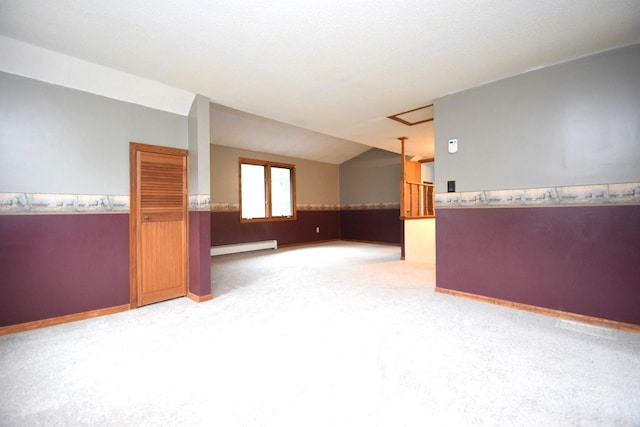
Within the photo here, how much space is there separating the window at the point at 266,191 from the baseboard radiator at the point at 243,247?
60cm

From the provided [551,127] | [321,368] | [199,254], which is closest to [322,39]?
[551,127]

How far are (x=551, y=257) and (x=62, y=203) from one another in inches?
183

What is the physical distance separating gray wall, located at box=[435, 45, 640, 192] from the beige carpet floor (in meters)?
1.36

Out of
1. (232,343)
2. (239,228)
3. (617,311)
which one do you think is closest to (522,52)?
(617,311)

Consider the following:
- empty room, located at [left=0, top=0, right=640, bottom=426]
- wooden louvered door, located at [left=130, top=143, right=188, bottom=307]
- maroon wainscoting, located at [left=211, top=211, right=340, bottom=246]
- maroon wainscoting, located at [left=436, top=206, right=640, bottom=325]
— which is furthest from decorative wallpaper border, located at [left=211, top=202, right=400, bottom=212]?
maroon wainscoting, located at [left=436, top=206, right=640, bottom=325]

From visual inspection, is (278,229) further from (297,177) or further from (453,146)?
(453,146)

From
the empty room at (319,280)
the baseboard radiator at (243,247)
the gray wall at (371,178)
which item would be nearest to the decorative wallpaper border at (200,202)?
the empty room at (319,280)

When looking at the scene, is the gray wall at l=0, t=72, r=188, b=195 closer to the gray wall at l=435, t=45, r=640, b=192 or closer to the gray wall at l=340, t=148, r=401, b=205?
the gray wall at l=435, t=45, r=640, b=192

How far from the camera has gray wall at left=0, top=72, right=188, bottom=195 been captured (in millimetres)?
2525

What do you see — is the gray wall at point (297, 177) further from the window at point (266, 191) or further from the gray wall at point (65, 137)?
the gray wall at point (65, 137)

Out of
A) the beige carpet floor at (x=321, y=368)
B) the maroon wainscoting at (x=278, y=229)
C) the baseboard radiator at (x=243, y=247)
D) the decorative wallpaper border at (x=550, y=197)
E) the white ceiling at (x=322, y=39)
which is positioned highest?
the white ceiling at (x=322, y=39)

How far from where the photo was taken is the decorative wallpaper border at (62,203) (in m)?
2.54

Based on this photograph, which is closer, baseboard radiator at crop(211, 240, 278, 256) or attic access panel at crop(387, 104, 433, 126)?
attic access panel at crop(387, 104, 433, 126)

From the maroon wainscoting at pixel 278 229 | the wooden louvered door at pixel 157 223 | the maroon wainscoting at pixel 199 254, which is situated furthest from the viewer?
the maroon wainscoting at pixel 278 229
